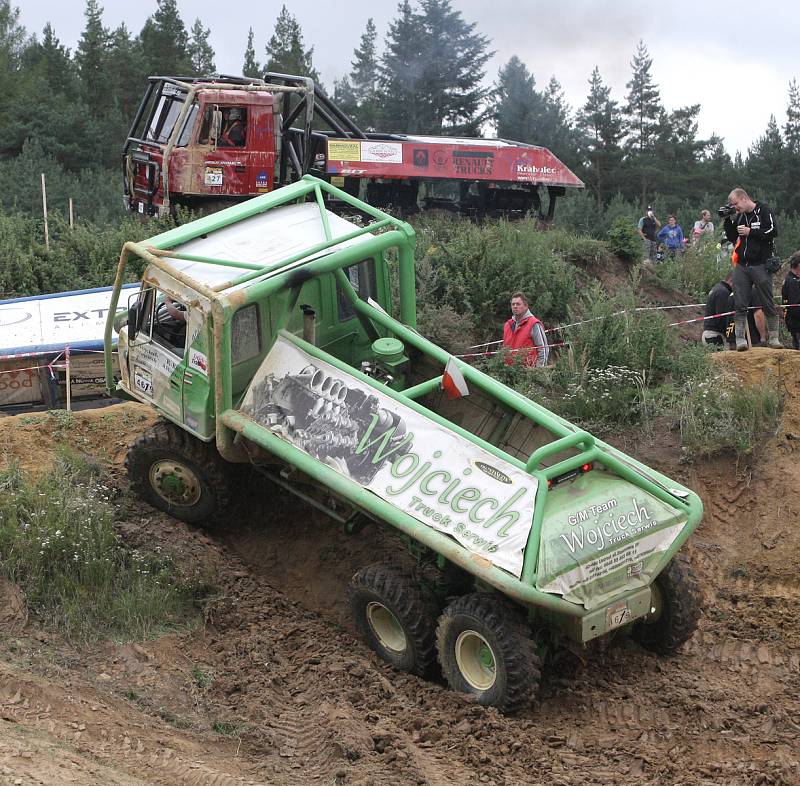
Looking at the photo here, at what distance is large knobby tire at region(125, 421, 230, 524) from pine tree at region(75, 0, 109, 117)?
31.9 meters

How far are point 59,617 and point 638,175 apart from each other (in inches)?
1296

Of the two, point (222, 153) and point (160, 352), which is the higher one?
point (222, 153)

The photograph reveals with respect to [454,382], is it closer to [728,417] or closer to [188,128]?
[728,417]

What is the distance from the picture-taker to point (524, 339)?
35.1 ft

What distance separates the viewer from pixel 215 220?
8.39 m

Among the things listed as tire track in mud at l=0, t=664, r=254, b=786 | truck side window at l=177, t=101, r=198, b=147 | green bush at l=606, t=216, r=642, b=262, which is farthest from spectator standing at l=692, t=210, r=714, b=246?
tire track in mud at l=0, t=664, r=254, b=786

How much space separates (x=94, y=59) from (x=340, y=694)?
3730cm

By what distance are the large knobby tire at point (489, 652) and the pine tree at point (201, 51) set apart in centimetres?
3843

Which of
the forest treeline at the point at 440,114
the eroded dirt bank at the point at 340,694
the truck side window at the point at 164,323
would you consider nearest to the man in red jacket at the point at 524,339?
the eroded dirt bank at the point at 340,694

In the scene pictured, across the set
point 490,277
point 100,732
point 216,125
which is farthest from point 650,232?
point 100,732

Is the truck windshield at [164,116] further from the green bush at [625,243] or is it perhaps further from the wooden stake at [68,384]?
the green bush at [625,243]

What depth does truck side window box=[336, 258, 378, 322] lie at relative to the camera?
8.40 meters

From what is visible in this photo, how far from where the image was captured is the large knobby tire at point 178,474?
8195 millimetres

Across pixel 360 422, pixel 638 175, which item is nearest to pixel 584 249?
pixel 360 422
